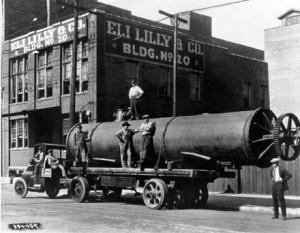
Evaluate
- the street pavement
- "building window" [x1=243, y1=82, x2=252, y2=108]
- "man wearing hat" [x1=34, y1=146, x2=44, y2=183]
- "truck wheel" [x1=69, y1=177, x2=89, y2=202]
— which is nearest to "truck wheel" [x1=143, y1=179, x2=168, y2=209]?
the street pavement

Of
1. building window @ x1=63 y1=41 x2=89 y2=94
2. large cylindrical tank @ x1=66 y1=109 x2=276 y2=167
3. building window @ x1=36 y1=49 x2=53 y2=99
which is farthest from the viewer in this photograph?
building window @ x1=36 y1=49 x2=53 y2=99

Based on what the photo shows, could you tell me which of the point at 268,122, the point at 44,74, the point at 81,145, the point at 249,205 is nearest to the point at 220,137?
the point at 268,122

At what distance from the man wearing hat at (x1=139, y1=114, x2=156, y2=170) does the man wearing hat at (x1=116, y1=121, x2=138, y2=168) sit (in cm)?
55

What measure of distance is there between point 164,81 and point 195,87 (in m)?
2.86

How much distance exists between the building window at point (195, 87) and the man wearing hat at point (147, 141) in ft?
58.4

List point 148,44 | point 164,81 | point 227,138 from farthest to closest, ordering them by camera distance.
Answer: point 164,81 → point 148,44 → point 227,138

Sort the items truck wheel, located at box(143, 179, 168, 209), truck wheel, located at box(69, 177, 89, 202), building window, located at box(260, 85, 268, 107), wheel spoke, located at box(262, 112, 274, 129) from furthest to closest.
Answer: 1. building window, located at box(260, 85, 268, 107)
2. truck wheel, located at box(69, 177, 89, 202)
3. truck wheel, located at box(143, 179, 168, 209)
4. wheel spoke, located at box(262, 112, 274, 129)

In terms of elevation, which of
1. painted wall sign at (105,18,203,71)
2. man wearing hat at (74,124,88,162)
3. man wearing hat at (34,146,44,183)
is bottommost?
man wearing hat at (34,146,44,183)

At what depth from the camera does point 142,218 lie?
Result: 12.6 m

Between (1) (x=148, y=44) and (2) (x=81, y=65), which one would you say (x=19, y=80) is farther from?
(1) (x=148, y=44)

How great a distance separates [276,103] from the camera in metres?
28.1

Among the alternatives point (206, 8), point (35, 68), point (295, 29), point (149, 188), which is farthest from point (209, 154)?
point (35, 68)

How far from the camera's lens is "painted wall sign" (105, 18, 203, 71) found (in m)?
29.2

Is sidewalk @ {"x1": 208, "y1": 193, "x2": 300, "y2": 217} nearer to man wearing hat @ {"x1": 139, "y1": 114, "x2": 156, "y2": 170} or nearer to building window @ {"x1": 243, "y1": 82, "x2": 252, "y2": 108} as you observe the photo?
man wearing hat @ {"x1": 139, "y1": 114, "x2": 156, "y2": 170}
